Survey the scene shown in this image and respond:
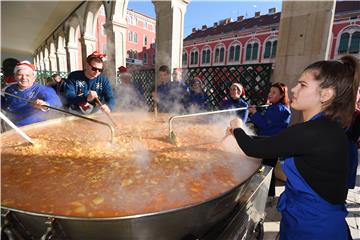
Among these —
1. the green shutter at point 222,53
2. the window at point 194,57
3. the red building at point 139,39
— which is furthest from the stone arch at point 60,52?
the green shutter at point 222,53

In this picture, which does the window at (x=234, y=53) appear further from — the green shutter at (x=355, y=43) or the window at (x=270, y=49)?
the green shutter at (x=355, y=43)

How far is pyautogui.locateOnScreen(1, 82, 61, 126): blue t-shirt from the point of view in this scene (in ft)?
7.80

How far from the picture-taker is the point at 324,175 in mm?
1038

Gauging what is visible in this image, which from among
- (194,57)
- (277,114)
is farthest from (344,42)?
(277,114)

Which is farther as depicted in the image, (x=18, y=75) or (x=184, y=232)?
(x=18, y=75)

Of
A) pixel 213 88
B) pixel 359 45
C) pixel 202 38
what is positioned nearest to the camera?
pixel 213 88

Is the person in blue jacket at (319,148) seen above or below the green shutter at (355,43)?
below

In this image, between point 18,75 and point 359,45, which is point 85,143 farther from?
point 359,45

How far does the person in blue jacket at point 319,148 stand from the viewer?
992mm

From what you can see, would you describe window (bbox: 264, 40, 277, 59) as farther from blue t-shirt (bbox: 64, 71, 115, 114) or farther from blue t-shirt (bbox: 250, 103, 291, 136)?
blue t-shirt (bbox: 64, 71, 115, 114)

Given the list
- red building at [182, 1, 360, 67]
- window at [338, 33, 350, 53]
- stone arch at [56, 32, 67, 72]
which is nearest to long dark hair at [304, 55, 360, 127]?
stone arch at [56, 32, 67, 72]

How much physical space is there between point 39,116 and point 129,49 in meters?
31.7

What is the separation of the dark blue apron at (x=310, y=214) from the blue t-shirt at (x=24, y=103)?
2565 mm

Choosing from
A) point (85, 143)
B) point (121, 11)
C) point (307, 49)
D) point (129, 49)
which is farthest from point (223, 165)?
point (129, 49)
